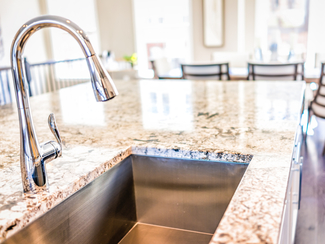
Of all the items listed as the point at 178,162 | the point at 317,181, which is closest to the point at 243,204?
the point at 178,162

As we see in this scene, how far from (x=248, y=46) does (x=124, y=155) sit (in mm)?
5589

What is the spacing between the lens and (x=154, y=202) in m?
Result: 1.04

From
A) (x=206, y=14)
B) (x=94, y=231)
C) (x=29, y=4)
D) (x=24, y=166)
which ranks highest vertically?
(x=29, y=4)

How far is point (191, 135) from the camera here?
1.06m

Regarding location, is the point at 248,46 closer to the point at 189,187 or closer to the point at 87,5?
the point at 87,5

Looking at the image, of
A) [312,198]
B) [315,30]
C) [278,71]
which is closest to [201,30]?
[315,30]

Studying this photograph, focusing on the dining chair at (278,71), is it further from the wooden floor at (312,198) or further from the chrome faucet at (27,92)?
the chrome faucet at (27,92)

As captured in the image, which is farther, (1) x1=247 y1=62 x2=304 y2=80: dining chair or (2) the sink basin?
(1) x1=247 y1=62 x2=304 y2=80: dining chair

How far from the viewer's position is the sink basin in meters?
0.87

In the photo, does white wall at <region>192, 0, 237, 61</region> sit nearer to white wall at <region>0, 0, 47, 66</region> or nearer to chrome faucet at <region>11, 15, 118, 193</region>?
white wall at <region>0, 0, 47, 66</region>

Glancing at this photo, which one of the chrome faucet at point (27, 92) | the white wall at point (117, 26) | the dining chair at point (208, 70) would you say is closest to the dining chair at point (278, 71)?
the dining chair at point (208, 70)

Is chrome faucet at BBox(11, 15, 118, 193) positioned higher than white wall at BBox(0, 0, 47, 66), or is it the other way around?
white wall at BBox(0, 0, 47, 66)

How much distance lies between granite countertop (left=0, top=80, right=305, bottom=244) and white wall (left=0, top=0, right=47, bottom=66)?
5214 mm

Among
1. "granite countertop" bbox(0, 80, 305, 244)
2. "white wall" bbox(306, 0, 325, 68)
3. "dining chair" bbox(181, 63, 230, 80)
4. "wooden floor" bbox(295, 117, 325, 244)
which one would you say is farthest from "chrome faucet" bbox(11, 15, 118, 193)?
"white wall" bbox(306, 0, 325, 68)
